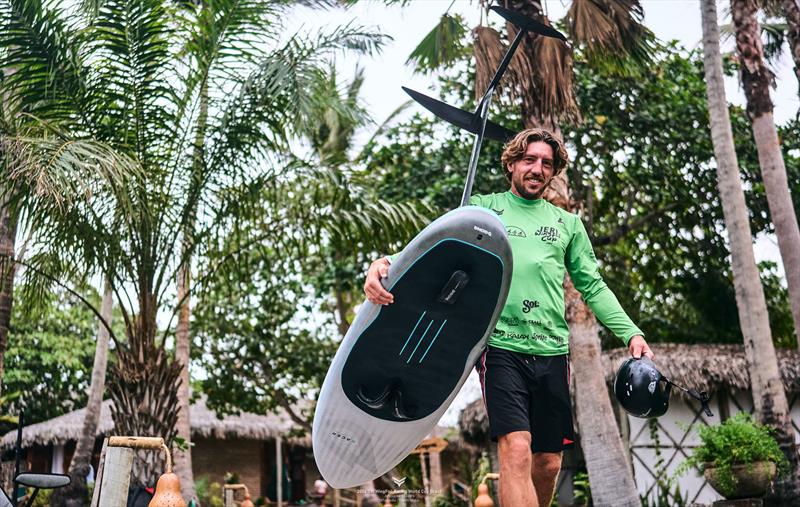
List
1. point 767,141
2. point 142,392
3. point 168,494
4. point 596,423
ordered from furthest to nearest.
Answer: point 767,141 → point 596,423 → point 142,392 → point 168,494

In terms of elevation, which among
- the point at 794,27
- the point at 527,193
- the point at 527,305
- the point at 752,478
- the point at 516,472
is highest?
the point at 794,27

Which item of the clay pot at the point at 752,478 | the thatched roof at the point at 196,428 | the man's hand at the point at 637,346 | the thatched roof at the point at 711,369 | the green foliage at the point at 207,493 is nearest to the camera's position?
the man's hand at the point at 637,346

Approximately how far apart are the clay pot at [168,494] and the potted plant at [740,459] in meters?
6.62

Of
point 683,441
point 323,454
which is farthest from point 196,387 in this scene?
point 323,454

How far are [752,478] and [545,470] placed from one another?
6.42 metres

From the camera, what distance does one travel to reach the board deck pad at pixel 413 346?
115 inches

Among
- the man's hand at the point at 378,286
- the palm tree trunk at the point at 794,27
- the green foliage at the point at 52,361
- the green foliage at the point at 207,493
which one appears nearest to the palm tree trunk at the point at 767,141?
the palm tree trunk at the point at 794,27

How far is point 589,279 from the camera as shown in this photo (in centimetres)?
324

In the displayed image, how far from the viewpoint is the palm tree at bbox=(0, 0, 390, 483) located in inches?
261

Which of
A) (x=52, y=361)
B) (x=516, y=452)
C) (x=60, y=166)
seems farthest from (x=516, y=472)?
(x=52, y=361)

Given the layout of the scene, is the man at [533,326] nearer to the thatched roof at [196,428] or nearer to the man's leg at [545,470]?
the man's leg at [545,470]

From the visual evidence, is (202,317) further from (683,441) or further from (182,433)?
(683,441)

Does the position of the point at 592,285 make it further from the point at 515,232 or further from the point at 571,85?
the point at 571,85

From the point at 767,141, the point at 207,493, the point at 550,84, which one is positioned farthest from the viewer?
the point at 207,493
